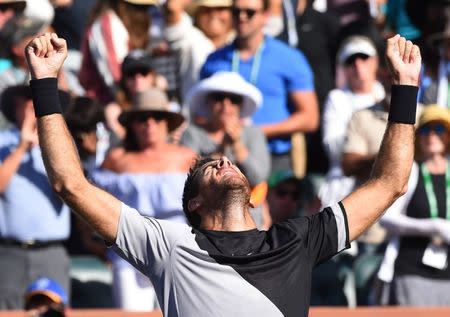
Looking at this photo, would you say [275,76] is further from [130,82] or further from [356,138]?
[130,82]

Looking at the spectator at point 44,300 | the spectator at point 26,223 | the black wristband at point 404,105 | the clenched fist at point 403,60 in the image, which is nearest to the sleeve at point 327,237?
the black wristband at point 404,105

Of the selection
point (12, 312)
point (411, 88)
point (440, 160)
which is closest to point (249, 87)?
point (440, 160)

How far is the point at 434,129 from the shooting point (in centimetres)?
834

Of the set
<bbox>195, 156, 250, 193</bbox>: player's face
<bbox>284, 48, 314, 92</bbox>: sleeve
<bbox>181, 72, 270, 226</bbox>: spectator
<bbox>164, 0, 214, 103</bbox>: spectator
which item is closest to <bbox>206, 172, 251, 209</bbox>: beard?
<bbox>195, 156, 250, 193</bbox>: player's face

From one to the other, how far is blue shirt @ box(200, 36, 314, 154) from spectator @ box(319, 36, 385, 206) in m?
0.24

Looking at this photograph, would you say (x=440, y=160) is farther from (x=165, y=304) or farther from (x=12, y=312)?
(x=165, y=304)

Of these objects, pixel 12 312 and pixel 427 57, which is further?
pixel 427 57

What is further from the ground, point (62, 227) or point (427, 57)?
point (427, 57)

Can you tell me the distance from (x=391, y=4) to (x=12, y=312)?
14.1ft

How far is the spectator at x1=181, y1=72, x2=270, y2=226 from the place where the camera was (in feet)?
27.1

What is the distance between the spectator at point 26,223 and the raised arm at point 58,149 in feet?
11.9

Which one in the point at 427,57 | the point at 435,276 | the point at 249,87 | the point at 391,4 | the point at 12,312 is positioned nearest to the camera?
the point at 12,312

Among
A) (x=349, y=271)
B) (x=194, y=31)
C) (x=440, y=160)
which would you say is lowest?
(x=349, y=271)

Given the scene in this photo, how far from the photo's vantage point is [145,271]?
4.69 meters
